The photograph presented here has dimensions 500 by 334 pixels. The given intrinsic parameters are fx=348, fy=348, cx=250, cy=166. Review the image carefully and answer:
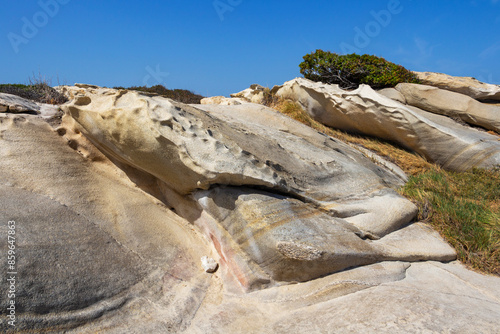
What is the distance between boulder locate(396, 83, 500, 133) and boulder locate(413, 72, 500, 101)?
687mm

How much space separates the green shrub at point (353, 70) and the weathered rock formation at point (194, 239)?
19.2 ft

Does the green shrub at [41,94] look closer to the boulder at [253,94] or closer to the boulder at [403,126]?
the boulder at [253,94]

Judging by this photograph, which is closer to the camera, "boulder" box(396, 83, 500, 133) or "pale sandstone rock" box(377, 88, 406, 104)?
"boulder" box(396, 83, 500, 133)

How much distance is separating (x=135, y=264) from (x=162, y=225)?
647mm

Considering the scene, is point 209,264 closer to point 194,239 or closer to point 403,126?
point 194,239

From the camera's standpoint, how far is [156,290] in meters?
3.08

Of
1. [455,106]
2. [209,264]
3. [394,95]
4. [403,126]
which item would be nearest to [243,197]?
[209,264]

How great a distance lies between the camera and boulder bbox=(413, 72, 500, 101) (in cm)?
910

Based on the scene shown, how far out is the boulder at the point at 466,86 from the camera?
9.10m

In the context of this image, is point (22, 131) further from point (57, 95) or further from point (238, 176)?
point (238, 176)

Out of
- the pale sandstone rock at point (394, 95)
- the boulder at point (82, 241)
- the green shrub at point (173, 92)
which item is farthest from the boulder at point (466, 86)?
the boulder at point (82, 241)

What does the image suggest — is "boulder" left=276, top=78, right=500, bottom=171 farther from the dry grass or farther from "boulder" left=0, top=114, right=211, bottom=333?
"boulder" left=0, top=114, right=211, bottom=333

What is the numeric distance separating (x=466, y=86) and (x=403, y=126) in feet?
9.73

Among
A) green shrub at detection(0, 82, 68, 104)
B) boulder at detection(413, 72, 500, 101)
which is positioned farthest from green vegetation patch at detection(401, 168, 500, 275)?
green shrub at detection(0, 82, 68, 104)
